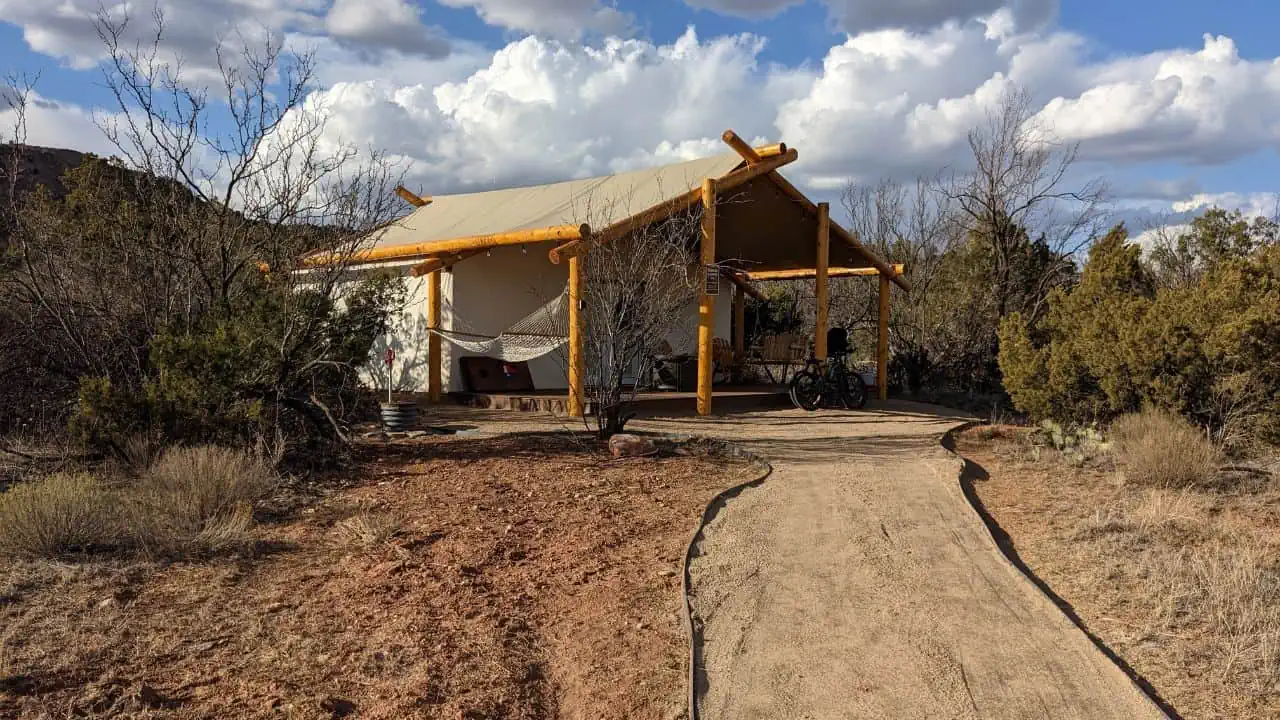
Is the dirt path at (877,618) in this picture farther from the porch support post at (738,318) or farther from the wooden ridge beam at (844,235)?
the porch support post at (738,318)

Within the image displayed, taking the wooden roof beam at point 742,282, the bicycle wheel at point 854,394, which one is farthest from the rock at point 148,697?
the wooden roof beam at point 742,282

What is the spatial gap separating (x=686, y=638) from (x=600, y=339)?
5.07 m

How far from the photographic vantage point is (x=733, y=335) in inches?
688

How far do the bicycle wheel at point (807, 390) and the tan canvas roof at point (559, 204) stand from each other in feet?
9.32


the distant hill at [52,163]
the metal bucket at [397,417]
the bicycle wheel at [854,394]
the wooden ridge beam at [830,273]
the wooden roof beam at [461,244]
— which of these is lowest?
the metal bucket at [397,417]

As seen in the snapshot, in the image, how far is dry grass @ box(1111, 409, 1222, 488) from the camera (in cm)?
720

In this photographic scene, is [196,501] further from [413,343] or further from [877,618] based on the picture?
[413,343]

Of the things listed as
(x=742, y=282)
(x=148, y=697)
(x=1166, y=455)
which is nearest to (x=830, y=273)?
(x=742, y=282)

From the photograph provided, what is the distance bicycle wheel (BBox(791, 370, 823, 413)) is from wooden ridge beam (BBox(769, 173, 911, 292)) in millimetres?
2315

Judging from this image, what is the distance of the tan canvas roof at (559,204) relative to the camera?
11.1 m

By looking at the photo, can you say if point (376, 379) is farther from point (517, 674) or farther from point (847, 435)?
point (517, 674)

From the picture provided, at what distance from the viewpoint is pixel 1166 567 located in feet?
16.1

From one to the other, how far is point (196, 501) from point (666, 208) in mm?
5904

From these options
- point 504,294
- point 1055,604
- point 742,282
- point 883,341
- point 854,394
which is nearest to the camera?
point 1055,604
